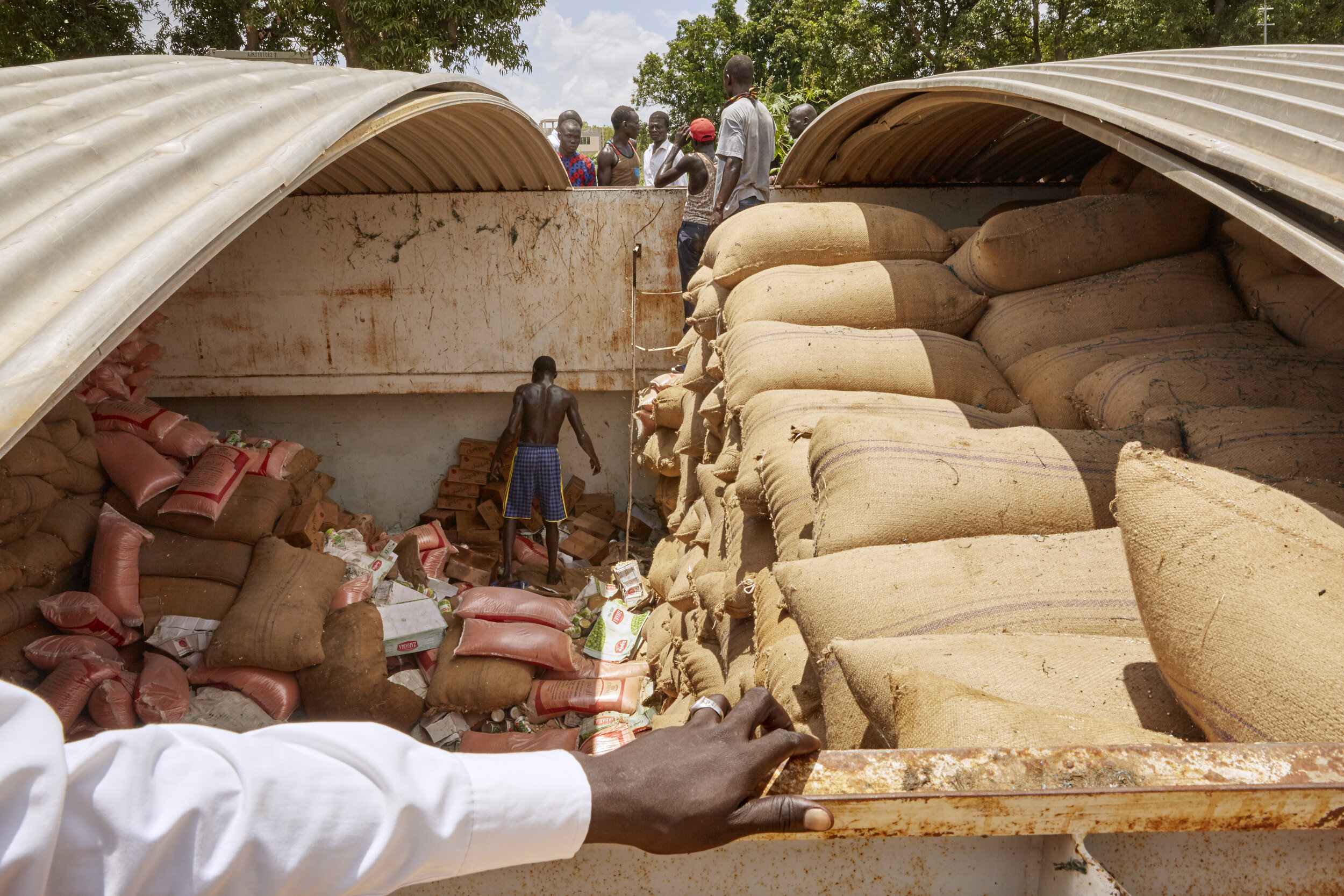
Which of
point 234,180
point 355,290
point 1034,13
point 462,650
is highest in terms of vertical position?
point 1034,13

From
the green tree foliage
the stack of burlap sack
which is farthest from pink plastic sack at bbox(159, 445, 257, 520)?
the green tree foliage

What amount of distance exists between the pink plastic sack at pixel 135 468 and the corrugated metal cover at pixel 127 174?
2.81 meters

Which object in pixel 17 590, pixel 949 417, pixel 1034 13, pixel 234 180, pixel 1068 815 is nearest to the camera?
pixel 1068 815

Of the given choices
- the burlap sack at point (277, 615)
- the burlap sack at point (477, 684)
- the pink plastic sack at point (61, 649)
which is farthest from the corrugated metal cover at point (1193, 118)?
the pink plastic sack at point (61, 649)

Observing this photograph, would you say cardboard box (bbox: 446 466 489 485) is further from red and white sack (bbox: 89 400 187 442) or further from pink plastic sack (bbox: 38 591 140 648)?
pink plastic sack (bbox: 38 591 140 648)

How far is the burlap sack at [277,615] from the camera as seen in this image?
173 inches

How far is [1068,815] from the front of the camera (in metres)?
1.06

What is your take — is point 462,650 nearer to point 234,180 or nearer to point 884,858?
point 234,180

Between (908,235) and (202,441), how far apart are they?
15.9 feet

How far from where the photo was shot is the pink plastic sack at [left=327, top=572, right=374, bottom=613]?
Result: 199 inches

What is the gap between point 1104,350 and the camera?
302 centimetres

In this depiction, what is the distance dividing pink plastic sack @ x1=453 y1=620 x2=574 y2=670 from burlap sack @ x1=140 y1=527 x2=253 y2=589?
1430 millimetres

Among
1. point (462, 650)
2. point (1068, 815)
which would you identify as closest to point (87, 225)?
point (1068, 815)

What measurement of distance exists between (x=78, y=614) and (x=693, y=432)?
3.65 m
